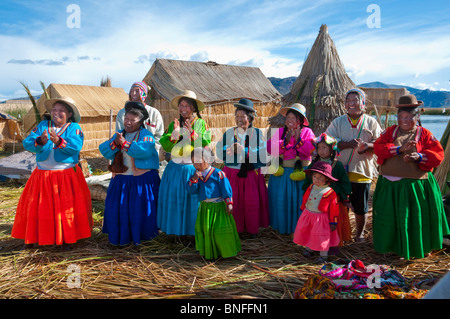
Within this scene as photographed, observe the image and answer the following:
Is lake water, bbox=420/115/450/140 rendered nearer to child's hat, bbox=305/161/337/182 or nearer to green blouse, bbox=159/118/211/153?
child's hat, bbox=305/161/337/182

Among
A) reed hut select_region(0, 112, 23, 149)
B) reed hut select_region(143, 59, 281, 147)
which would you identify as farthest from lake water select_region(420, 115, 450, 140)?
reed hut select_region(0, 112, 23, 149)

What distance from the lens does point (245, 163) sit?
461cm

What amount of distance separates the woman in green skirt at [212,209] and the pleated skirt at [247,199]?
0.61 metres

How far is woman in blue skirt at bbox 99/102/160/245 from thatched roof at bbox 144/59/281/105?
904cm

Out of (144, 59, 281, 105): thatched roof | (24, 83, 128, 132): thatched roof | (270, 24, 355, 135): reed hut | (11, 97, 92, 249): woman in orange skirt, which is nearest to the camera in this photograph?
(11, 97, 92, 249): woman in orange skirt

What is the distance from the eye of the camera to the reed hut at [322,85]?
26.3ft

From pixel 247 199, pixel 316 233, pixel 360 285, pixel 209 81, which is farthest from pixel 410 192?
pixel 209 81

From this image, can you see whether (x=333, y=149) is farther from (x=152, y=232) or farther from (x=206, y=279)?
(x=152, y=232)

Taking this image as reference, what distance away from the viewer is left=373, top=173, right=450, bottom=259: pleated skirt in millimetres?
3828

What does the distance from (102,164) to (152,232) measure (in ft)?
27.5

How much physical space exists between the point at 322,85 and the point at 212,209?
5245mm

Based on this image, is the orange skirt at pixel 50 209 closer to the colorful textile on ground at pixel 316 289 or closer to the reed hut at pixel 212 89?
the colorful textile on ground at pixel 316 289

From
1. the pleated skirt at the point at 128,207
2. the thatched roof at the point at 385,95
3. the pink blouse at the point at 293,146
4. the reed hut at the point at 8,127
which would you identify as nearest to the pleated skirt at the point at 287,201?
the pink blouse at the point at 293,146
